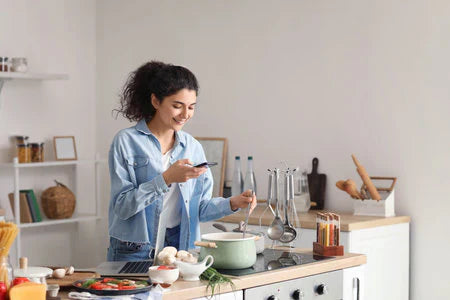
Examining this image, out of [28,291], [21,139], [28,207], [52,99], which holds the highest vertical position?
[52,99]

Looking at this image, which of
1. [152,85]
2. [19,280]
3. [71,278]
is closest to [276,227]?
[152,85]

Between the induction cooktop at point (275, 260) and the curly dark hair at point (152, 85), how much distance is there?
29.1 inches

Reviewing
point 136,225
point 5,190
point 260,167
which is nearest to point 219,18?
point 260,167

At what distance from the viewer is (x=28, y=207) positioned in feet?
16.9

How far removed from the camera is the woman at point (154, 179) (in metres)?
Answer: 2.89

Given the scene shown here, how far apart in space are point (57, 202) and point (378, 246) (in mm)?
2359

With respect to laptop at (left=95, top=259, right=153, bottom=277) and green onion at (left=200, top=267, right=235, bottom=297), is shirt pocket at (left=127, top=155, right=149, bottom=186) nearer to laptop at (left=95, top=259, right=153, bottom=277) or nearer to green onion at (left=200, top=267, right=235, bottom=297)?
laptop at (left=95, top=259, right=153, bottom=277)

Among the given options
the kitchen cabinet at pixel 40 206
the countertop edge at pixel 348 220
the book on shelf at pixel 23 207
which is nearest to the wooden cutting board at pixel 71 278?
the countertop edge at pixel 348 220

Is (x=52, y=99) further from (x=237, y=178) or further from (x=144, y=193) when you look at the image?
(x=144, y=193)

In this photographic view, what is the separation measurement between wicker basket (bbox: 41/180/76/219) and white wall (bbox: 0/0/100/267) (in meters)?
0.18

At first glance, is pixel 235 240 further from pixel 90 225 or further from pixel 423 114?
pixel 90 225

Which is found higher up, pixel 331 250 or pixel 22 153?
pixel 22 153

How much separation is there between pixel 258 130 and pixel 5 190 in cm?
184

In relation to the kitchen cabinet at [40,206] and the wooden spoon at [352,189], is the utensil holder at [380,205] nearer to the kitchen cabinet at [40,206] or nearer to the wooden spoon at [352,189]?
the wooden spoon at [352,189]
